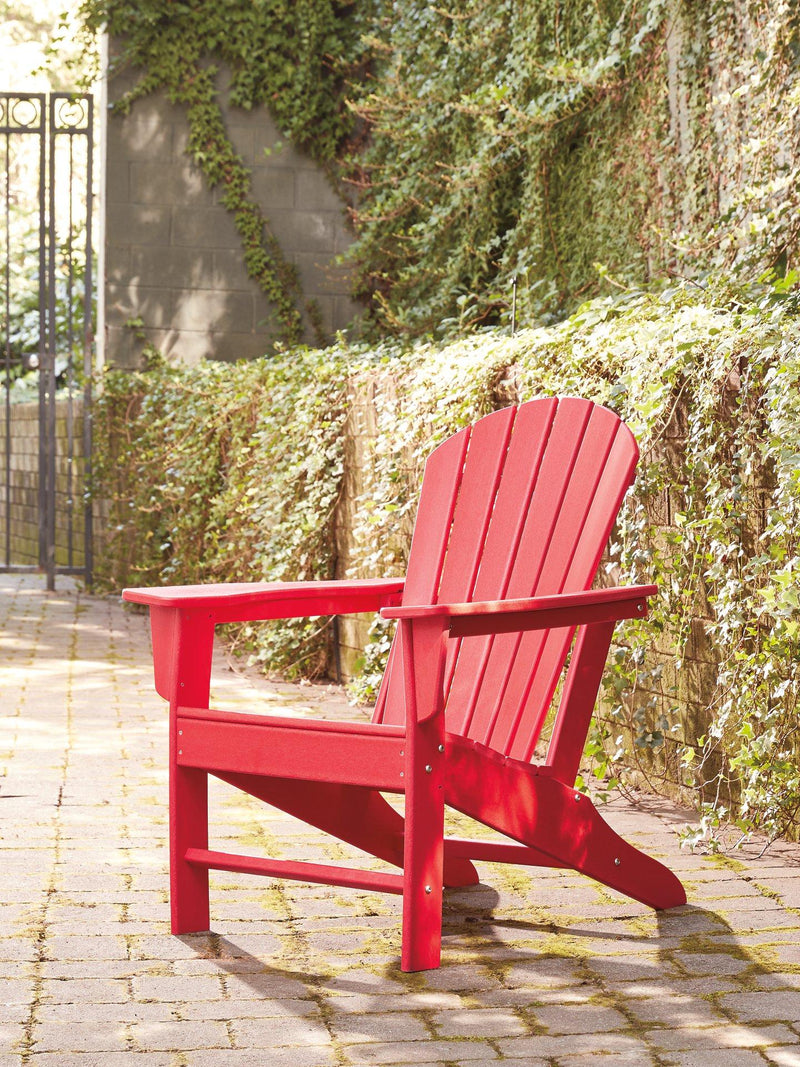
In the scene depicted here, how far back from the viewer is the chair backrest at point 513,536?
2.83m

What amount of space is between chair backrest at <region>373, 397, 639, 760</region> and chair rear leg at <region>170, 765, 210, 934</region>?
1.57 feet

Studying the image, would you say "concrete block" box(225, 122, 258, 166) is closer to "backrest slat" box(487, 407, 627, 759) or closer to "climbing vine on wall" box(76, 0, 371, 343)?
"climbing vine on wall" box(76, 0, 371, 343)

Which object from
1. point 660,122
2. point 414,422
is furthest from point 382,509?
point 660,122

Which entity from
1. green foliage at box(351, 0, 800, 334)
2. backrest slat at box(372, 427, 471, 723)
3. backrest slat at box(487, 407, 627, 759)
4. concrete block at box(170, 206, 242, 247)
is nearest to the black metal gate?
concrete block at box(170, 206, 242, 247)

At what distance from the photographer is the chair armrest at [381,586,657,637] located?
2.39 m

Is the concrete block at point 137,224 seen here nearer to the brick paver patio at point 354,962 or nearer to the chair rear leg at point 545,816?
the brick paver patio at point 354,962

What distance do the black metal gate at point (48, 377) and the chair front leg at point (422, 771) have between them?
248 inches

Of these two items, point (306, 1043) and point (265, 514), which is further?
point (265, 514)

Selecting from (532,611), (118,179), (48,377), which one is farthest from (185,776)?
(118,179)

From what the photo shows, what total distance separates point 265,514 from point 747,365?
312cm

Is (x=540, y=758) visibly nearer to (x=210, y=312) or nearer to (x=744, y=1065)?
(x=744, y=1065)

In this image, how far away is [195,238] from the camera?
10016mm

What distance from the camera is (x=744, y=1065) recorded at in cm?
204

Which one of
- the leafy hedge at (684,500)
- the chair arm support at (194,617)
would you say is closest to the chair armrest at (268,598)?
the chair arm support at (194,617)
